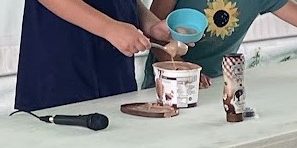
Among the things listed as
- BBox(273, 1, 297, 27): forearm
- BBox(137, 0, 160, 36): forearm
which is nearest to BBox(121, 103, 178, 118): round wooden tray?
BBox(137, 0, 160, 36): forearm

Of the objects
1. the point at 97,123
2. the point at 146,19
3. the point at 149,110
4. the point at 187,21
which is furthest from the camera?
the point at 146,19

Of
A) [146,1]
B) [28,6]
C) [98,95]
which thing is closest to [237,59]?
[98,95]

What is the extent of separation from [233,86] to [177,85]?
0.46 feet

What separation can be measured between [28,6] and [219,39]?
1.68 ft

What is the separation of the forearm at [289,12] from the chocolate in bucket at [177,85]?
0.61m

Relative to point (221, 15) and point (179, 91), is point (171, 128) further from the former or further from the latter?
point (221, 15)

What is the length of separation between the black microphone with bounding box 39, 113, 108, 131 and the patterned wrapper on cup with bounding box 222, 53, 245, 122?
24 cm

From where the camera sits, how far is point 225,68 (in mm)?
1267

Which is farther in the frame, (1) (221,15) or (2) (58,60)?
(1) (221,15)

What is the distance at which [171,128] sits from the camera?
4.04 ft

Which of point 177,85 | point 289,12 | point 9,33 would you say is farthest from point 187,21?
point 9,33

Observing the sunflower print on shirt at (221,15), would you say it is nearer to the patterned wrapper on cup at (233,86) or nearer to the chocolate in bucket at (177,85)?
the chocolate in bucket at (177,85)

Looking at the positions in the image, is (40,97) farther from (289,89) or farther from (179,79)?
(289,89)

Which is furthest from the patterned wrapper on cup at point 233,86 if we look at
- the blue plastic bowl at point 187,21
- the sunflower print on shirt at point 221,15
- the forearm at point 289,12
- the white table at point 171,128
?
the forearm at point 289,12
